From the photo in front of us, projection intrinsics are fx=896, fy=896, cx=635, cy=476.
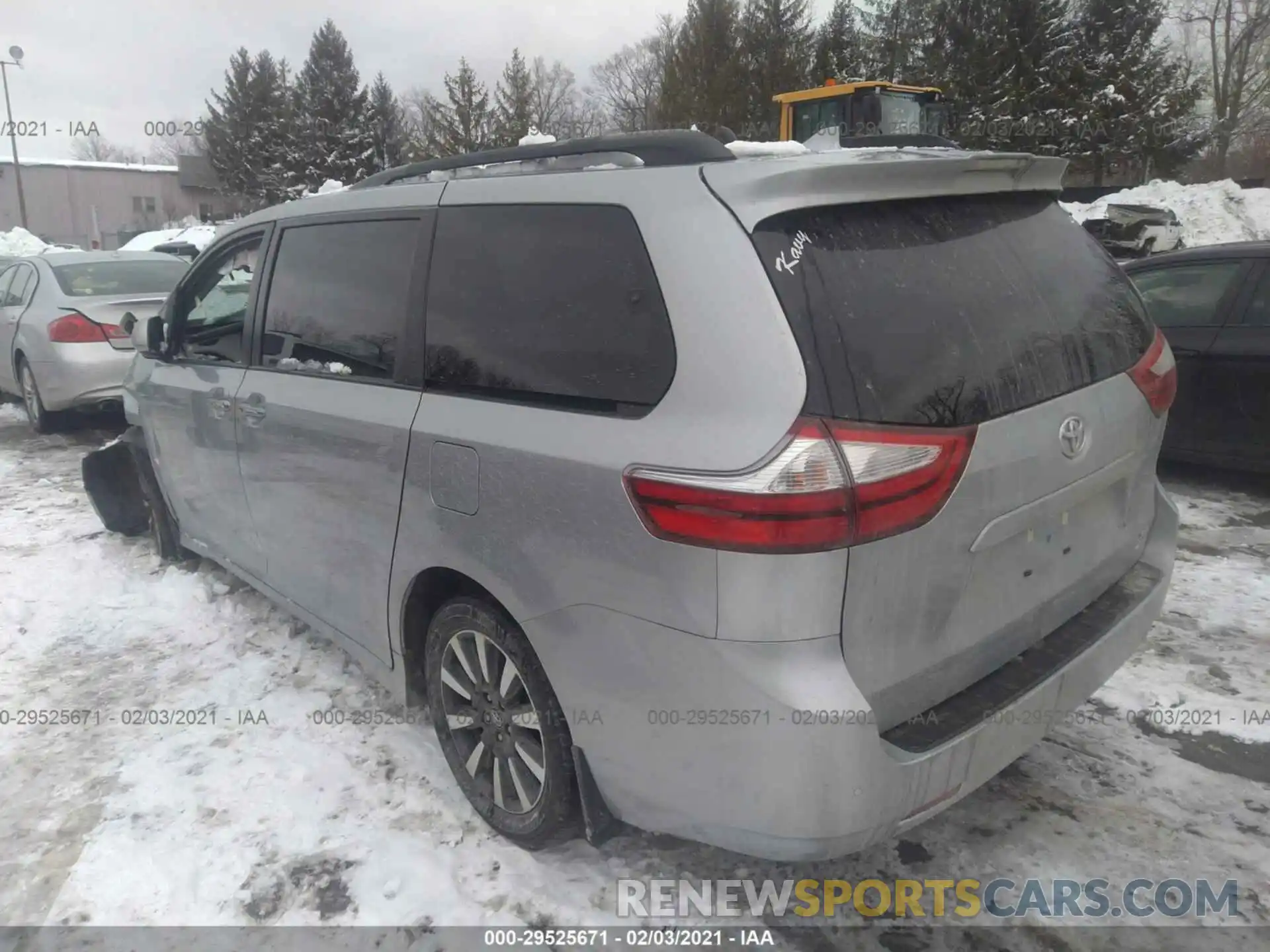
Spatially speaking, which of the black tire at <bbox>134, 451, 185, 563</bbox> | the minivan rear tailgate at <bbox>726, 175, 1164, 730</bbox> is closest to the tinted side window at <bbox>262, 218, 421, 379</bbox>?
the minivan rear tailgate at <bbox>726, 175, 1164, 730</bbox>

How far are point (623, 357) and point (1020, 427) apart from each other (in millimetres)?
952

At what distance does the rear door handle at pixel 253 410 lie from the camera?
3.42 metres

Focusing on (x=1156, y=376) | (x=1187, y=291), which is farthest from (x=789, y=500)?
(x=1187, y=291)

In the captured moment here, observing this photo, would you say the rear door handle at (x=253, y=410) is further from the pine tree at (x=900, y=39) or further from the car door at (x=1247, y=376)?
the pine tree at (x=900, y=39)

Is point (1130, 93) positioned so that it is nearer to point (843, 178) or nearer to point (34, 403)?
point (34, 403)

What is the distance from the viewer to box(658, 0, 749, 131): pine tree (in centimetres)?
3394

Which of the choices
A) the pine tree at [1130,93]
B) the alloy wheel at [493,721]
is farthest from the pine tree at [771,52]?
the alloy wheel at [493,721]

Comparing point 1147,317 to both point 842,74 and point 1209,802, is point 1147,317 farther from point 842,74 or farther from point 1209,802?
point 842,74

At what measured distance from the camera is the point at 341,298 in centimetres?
310

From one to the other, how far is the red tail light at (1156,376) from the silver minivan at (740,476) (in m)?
0.02

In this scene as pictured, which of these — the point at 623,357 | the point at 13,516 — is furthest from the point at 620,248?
the point at 13,516

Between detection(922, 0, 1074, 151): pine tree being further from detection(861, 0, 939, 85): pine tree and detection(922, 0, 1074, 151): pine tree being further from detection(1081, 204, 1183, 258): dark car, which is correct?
detection(1081, 204, 1183, 258): dark car

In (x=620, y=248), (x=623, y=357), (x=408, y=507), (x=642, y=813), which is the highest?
(x=620, y=248)

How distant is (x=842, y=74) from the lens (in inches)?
1286
